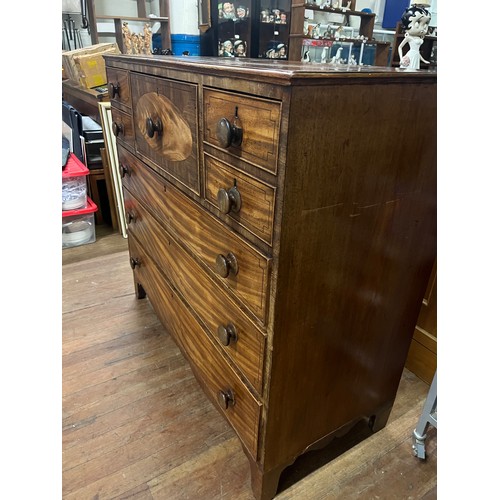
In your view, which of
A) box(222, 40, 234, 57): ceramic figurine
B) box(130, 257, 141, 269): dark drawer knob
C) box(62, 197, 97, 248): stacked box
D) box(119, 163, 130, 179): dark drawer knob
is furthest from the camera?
box(222, 40, 234, 57): ceramic figurine

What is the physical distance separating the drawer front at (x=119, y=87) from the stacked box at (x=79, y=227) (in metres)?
1.08

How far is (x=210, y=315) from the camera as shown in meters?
1.02

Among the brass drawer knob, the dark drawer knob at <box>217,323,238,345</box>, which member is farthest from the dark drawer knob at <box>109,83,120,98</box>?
the dark drawer knob at <box>217,323,238,345</box>

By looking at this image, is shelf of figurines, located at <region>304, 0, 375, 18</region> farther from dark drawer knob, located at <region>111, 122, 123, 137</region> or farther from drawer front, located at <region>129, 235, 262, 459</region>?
drawer front, located at <region>129, 235, 262, 459</region>

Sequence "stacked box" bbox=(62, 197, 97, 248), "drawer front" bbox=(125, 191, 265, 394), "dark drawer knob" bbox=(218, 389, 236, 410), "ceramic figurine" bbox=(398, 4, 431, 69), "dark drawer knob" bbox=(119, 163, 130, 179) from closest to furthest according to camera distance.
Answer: "drawer front" bbox=(125, 191, 265, 394), "dark drawer knob" bbox=(218, 389, 236, 410), "ceramic figurine" bbox=(398, 4, 431, 69), "dark drawer knob" bbox=(119, 163, 130, 179), "stacked box" bbox=(62, 197, 97, 248)

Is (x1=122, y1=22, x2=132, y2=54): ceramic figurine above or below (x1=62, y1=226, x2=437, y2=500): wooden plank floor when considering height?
above

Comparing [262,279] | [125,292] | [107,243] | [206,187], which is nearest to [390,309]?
[262,279]

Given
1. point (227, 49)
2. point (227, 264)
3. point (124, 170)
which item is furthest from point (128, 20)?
point (227, 264)

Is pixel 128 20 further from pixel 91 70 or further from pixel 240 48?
pixel 91 70

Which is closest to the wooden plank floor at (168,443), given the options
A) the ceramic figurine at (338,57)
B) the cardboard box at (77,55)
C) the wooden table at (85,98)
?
the wooden table at (85,98)

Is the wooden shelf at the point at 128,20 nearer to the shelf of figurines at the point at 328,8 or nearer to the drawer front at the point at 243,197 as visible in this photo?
the shelf of figurines at the point at 328,8

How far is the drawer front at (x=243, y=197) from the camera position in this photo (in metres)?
0.67

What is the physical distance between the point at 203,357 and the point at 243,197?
0.60 m

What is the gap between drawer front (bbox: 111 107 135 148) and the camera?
1259 mm
